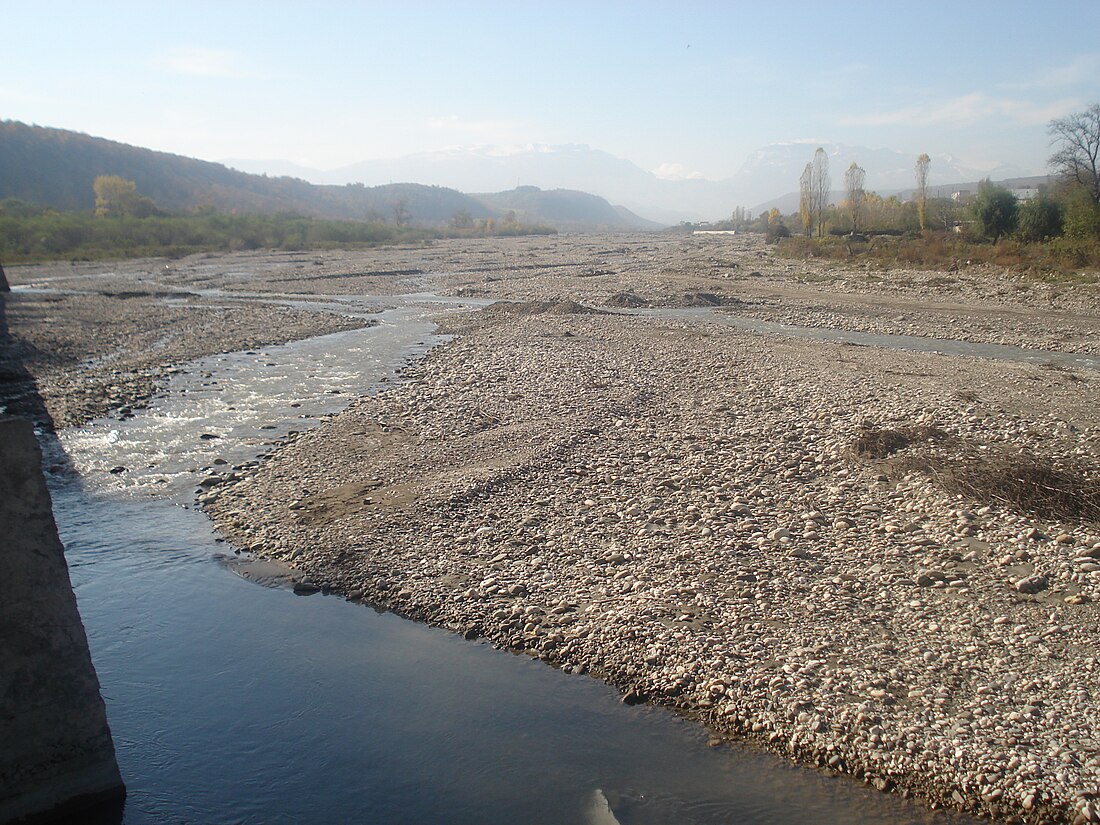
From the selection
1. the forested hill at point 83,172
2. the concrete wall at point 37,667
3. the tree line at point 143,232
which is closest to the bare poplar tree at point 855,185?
the tree line at point 143,232

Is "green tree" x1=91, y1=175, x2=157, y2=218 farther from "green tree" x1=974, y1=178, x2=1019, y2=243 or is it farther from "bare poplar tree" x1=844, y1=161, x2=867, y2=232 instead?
"green tree" x1=974, y1=178, x2=1019, y2=243

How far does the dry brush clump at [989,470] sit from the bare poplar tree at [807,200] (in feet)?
242

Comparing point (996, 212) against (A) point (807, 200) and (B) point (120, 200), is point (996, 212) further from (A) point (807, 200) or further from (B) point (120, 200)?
(B) point (120, 200)

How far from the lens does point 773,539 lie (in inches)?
365

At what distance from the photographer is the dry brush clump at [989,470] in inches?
376

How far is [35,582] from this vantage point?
18.0 feet

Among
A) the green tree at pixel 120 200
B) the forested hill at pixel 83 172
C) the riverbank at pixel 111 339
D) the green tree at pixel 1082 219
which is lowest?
the riverbank at pixel 111 339

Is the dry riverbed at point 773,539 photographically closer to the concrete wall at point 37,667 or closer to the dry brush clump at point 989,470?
the dry brush clump at point 989,470

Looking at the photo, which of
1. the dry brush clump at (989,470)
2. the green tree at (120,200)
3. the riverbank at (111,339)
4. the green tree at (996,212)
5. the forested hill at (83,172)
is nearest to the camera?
the dry brush clump at (989,470)

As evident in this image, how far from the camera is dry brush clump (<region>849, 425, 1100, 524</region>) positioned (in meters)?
9.55

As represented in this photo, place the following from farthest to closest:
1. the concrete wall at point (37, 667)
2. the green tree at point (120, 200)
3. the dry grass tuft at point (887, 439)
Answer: the green tree at point (120, 200), the dry grass tuft at point (887, 439), the concrete wall at point (37, 667)

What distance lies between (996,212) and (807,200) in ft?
130

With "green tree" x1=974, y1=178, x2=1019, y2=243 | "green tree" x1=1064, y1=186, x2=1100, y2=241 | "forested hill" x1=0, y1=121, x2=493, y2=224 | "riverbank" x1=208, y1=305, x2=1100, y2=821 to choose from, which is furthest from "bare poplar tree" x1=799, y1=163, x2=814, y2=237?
"forested hill" x1=0, y1=121, x2=493, y2=224

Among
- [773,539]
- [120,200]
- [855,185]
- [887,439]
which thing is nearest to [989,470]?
[887,439]
